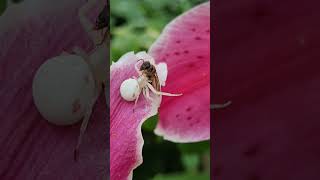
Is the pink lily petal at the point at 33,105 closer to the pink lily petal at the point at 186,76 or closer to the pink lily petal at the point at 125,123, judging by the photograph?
the pink lily petal at the point at 125,123
